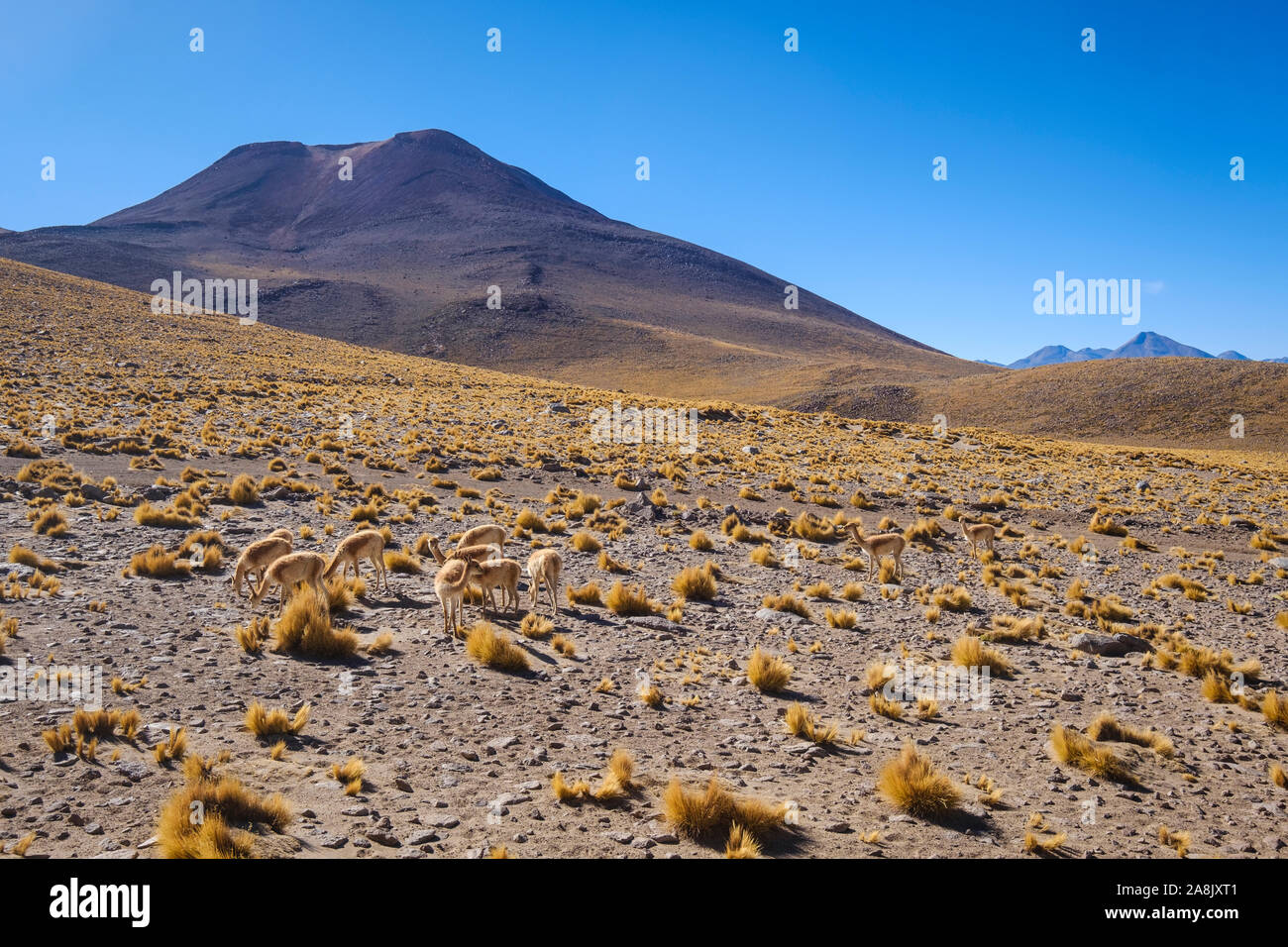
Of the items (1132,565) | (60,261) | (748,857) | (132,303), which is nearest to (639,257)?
(60,261)

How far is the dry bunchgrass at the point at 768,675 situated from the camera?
26.9 ft

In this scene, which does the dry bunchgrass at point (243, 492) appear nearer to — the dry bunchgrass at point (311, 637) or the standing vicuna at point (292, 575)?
the standing vicuna at point (292, 575)

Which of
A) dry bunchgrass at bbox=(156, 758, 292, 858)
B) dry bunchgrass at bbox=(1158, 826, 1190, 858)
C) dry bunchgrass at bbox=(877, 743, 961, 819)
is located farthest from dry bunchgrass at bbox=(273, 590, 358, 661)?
dry bunchgrass at bbox=(1158, 826, 1190, 858)

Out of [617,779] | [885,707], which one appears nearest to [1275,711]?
[885,707]

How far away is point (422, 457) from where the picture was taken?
939 inches

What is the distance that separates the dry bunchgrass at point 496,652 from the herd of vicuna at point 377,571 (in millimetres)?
865

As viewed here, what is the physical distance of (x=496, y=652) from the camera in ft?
27.3

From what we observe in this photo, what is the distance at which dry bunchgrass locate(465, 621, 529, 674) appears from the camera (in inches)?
327

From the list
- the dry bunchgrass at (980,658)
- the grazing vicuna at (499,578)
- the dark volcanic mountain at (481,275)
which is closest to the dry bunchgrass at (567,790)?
the grazing vicuna at (499,578)

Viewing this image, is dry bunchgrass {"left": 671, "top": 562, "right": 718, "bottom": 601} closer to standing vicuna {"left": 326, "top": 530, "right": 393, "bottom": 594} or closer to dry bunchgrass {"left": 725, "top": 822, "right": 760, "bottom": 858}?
standing vicuna {"left": 326, "top": 530, "right": 393, "bottom": 594}

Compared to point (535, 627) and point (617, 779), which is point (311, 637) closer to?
point (535, 627)

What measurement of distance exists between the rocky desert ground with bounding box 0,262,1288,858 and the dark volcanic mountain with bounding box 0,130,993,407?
5423cm
